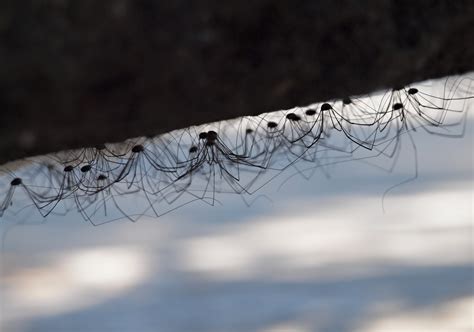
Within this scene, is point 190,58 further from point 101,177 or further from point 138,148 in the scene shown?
point 101,177

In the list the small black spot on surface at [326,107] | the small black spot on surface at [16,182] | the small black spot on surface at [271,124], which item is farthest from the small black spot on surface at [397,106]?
the small black spot on surface at [16,182]

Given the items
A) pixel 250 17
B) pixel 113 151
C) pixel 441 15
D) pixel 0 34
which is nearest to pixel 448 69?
pixel 441 15

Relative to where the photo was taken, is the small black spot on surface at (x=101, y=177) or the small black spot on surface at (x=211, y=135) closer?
the small black spot on surface at (x=211, y=135)

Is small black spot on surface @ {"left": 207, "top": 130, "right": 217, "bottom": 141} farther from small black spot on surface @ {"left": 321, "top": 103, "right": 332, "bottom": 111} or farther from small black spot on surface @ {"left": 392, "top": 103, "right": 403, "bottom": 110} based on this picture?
small black spot on surface @ {"left": 392, "top": 103, "right": 403, "bottom": 110}

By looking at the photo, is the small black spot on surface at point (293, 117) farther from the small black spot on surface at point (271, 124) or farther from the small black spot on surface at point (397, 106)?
the small black spot on surface at point (397, 106)

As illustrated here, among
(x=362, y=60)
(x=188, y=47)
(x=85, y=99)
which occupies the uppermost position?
(x=362, y=60)

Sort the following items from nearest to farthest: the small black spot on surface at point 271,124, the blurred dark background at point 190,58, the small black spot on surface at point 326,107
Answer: the blurred dark background at point 190,58 → the small black spot on surface at point 326,107 → the small black spot on surface at point 271,124

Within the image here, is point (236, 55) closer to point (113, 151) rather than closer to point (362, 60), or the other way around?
point (362, 60)

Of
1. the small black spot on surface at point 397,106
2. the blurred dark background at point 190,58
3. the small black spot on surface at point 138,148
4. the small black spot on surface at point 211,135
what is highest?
the small black spot on surface at point 397,106

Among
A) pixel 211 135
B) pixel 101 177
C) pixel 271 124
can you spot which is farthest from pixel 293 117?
pixel 101 177
